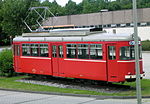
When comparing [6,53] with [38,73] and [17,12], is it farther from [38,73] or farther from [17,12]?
[17,12]

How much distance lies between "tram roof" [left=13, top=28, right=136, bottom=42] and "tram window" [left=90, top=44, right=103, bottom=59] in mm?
383

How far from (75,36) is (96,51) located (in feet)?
6.96

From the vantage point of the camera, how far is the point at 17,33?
32.2m

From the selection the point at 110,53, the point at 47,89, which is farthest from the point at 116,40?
the point at 47,89

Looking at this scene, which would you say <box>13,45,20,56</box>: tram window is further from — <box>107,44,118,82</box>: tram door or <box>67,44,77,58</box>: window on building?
<box>107,44,118,82</box>: tram door

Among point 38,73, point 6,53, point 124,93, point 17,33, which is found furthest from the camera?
point 17,33

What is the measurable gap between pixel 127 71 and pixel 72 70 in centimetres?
399

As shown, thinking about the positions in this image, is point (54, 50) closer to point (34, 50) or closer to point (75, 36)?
point (75, 36)

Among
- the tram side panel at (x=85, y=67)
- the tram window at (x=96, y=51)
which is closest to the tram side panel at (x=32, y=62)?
the tram side panel at (x=85, y=67)

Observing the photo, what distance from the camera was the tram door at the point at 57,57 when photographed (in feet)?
69.1

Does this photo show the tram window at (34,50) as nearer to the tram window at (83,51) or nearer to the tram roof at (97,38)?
the tram roof at (97,38)

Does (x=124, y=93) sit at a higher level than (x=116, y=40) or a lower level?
lower

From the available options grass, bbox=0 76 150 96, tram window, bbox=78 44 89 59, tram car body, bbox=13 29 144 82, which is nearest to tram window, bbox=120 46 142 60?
tram car body, bbox=13 29 144 82

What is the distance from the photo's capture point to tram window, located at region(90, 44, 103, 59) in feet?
60.9
